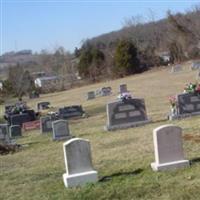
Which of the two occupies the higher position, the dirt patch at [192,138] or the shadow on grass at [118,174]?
the dirt patch at [192,138]

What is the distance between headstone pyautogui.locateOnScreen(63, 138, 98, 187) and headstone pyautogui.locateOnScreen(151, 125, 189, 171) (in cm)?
114

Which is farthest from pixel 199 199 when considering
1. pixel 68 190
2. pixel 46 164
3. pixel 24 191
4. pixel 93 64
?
pixel 93 64

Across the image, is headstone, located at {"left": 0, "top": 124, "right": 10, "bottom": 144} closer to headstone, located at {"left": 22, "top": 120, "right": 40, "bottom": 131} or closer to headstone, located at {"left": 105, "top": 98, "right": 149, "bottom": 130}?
headstone, located at {"left": 105, "top": 98, "right": 149, "bottom": 130}

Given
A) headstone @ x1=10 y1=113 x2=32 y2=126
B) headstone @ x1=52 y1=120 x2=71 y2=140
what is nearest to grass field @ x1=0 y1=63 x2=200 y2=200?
headstone @ x1=52 y1=120 x2=71 y2=140

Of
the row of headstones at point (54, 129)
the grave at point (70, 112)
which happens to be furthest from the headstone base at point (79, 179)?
the grave at point (70, 112)

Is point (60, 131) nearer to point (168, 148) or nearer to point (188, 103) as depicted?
point (188, 103)

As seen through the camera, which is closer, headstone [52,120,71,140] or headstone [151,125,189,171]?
headstone [151,125,189,171]

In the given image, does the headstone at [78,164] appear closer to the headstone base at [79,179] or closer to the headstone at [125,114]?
the headstone base at [79,179]

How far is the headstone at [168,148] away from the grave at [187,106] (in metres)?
8.52

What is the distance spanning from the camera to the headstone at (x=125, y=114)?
1714 cm

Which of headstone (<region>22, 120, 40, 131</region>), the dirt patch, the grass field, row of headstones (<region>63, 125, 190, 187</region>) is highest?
row of headstones (<region>63, 125, 190, 187</region>)

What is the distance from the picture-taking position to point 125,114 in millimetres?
17281

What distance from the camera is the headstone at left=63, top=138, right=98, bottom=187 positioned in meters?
8.51

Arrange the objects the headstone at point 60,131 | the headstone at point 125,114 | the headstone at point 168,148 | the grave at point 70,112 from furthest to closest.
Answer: the grave at point 70,112 < the headstone at point 125,114 < the headstone at point 60,131 < the headstone at point 168,148
